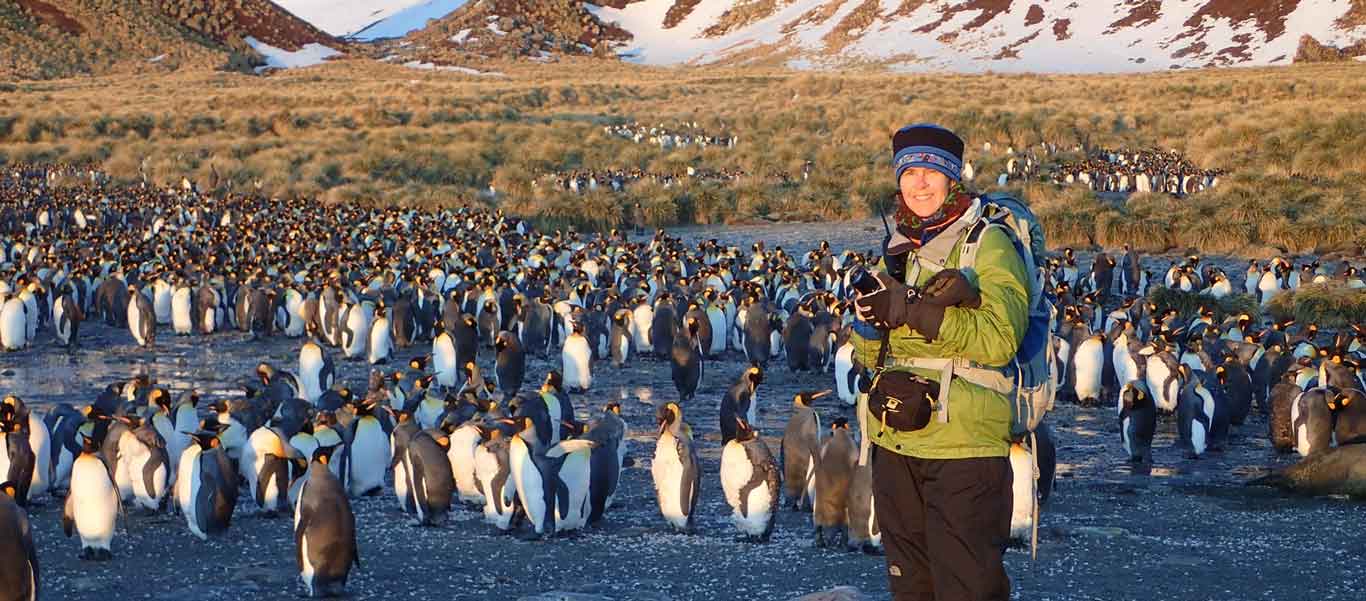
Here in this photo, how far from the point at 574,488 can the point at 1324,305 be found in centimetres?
992

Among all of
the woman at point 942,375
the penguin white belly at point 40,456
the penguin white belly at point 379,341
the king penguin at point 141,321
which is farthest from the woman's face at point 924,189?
the king penguin at point 141,321

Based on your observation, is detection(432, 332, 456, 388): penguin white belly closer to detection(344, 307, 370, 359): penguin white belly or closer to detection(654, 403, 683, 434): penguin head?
detection(344, 307, 370, 359): penguin white belly

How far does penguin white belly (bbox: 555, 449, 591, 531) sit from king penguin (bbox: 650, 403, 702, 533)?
40 cm

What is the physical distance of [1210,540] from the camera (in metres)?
7.39

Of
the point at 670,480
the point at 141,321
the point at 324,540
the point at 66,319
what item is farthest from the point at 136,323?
the point at 324,540

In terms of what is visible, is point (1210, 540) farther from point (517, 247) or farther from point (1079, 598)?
point (517, 247)

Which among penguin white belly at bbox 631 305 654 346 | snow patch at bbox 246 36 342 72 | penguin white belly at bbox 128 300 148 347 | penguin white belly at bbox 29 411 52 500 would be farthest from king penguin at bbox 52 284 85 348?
snow patch at bbox 246 36 342 72

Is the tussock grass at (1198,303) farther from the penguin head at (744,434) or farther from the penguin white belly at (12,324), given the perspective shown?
→ the penguin white belly at (12,324)

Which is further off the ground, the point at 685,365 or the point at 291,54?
the point at 291,54

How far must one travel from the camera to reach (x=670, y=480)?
7547 mm

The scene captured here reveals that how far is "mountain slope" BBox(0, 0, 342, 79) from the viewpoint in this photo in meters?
82.5

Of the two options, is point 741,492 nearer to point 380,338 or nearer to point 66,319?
point 380,338

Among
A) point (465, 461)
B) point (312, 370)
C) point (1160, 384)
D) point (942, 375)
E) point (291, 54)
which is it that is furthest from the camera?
point (291, 54)

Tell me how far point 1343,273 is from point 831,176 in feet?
48.2
